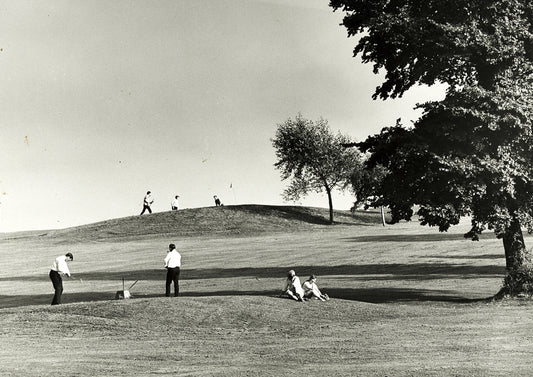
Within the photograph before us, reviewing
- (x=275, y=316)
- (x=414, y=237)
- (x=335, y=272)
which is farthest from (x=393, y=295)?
(x=414, y=237)

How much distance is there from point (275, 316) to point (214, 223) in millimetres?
44775

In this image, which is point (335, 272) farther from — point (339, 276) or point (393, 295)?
point (393, 295)

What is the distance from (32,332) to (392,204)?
13.6m

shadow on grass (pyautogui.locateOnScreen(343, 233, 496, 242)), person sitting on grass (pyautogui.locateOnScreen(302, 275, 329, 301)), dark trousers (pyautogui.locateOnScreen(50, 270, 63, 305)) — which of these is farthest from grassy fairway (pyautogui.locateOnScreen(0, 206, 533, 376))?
dark trousers (pyautogui.locateOnScreen(50, 270, 63, 305))

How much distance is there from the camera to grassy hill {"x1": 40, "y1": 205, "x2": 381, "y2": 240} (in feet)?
211

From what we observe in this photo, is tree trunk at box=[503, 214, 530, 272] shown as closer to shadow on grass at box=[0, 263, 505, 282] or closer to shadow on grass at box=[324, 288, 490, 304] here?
shadow on grass at box=[324, 288, 490, 304]

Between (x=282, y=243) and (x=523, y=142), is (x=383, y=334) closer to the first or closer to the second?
(x=523, y=142)

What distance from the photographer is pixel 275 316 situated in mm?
22766

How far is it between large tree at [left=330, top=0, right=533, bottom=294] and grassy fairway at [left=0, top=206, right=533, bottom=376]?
3.59 meters

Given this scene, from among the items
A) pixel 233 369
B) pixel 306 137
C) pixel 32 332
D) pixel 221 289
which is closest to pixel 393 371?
pixel 233 369

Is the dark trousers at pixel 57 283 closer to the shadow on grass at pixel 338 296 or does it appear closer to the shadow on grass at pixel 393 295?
the shadow on grass at pixel 338 296

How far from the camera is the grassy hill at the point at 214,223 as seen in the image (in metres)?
64.4

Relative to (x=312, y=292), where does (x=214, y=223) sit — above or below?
above

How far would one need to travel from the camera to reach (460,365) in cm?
Result: 1377
